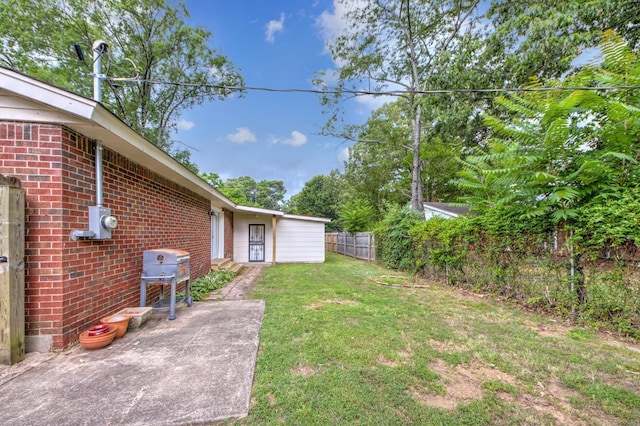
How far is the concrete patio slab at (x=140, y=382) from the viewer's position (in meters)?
1.74

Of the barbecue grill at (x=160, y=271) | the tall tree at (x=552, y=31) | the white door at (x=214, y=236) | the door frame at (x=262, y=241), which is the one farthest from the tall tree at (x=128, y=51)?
the tall tree at (x=552, y=31)

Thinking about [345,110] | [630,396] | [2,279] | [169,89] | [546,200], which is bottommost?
[630,396]

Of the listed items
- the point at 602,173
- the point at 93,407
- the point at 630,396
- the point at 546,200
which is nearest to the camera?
the point at 93,407

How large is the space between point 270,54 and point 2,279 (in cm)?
973

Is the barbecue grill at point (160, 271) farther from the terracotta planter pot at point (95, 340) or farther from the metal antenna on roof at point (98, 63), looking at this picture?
the metal antenna on roof at point (98, 63)

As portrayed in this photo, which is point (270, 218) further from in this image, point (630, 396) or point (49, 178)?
point (630, 396)

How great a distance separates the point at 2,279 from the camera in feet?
7.70

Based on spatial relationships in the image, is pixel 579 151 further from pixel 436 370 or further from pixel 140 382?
pixel 140 382

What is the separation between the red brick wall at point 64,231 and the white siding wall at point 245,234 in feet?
27.9

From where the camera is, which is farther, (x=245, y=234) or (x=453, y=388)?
(x=245, y=234)

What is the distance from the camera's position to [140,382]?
2133 mm

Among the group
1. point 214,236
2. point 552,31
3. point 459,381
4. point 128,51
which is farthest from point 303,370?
point 128,51

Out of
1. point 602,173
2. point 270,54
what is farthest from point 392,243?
point 270,54

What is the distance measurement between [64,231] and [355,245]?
12.6 metres
